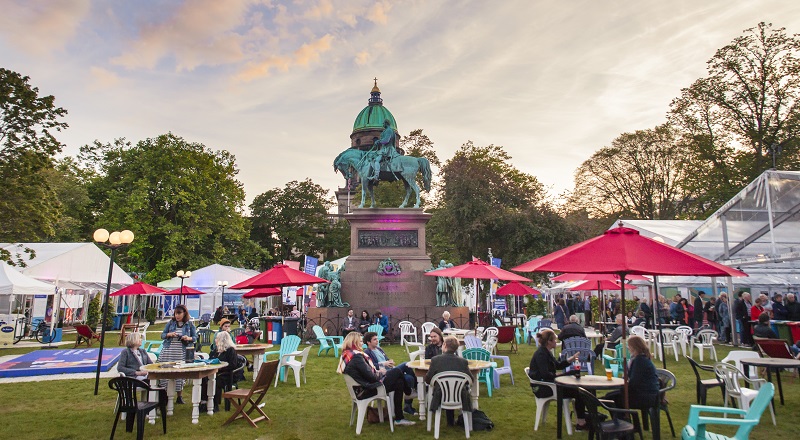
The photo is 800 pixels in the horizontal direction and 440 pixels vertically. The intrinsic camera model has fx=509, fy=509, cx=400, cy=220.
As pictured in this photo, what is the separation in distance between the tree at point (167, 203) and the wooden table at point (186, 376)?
28072mm

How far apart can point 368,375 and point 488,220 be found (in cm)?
2863

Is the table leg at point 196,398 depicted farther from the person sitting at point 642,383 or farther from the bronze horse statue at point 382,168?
the bronze horse statue at point 382,168

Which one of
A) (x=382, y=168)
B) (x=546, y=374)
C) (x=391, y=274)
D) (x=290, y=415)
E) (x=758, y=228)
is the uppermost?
(x=382, y=168)

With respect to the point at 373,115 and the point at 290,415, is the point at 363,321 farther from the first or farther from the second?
the point at 373,115

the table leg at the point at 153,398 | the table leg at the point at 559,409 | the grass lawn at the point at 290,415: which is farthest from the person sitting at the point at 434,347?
the table leg at the point at 153,398

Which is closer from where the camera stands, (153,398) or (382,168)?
(153,398)

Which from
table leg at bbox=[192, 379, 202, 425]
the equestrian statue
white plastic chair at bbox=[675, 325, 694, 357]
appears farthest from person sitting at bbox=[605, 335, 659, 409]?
the equestrian statue

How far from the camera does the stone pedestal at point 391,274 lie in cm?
1877

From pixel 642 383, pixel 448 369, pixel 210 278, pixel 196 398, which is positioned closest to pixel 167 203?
pixel 210 278

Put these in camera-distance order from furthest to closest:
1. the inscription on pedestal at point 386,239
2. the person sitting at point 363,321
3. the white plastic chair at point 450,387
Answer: the inscription on pedestal at point 386,239, the person sitting at point 363,321, the white plastic chair at point 450,387

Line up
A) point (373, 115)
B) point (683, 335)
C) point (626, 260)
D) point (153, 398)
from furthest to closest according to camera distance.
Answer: point (373, 115) < point (683, 335) < point (153, 398) < point (626, 260)

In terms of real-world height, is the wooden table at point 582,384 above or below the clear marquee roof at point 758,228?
below

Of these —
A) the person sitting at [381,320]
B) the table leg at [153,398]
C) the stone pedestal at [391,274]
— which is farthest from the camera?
the stone pedestal at [391,274]

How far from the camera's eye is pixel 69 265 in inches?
946
